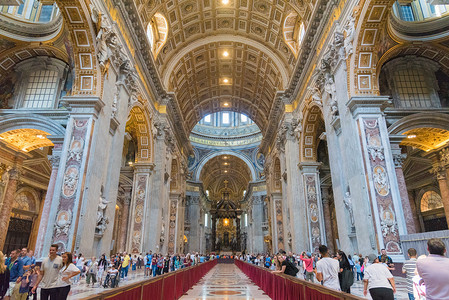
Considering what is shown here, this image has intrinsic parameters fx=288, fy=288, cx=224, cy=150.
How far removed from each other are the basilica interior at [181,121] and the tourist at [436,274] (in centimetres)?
608

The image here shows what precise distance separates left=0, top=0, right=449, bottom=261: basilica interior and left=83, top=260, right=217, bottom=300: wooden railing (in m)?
3.32

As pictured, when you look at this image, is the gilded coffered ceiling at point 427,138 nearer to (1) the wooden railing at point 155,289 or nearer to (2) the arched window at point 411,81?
(2) the arched window at point 411,81

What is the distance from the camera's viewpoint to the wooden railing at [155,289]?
3.24 m

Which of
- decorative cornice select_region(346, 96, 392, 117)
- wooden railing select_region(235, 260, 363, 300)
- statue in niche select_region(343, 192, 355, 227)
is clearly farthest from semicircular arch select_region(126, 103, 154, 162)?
wooden railing select_region(235, 260, 363, 300)

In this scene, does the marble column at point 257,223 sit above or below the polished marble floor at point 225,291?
above

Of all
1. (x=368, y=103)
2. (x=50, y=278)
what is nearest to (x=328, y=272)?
(x=50, y=278)

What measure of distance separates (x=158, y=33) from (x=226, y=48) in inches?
238

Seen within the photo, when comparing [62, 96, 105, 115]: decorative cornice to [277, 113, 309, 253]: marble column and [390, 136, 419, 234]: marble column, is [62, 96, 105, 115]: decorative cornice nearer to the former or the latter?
[390, 136, 419, 234]: marble column

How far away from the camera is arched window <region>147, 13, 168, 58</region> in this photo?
17.2 metres

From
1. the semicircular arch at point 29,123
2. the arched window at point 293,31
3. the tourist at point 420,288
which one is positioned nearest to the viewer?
the tourist at point 420,288

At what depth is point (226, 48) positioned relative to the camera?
22.1 meters

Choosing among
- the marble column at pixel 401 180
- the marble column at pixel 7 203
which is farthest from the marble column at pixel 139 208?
the marble column at pixel 401 180

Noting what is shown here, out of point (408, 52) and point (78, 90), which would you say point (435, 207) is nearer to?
point (408, 52)

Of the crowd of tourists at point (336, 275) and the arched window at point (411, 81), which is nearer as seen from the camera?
the crowd of tourists at point (336, 275)
